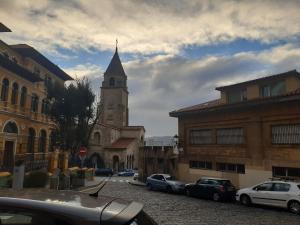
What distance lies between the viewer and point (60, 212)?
2789 mm

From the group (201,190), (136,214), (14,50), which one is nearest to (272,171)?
(201,190)

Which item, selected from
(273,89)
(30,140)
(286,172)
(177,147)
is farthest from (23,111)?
(286,172)

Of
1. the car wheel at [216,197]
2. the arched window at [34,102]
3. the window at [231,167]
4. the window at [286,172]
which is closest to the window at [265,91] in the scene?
the window at [231,167]

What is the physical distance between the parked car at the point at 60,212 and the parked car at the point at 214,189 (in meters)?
18.0

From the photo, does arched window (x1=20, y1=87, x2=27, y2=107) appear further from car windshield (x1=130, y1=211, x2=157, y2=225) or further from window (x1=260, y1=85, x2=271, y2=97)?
car windshield (x1=130, y1=211, x2=157, y2=225)

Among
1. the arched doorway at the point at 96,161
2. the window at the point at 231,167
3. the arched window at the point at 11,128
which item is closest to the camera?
the window at the point at 231,167

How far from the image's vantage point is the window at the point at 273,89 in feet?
78.4

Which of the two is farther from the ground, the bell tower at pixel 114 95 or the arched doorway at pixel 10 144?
the bell tower at pixel 114 95

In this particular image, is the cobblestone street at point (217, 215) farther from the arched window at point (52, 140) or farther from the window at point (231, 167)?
the arched window at point (52, 140)

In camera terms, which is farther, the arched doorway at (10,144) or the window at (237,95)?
the arched doorway at (10,144)

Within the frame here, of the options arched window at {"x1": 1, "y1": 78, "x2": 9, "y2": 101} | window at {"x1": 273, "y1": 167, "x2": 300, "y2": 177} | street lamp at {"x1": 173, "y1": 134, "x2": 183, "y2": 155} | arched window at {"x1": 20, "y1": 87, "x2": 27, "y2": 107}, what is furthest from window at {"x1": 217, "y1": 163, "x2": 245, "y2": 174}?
arched window at {"x1": 20, "y1": 87, "x2": 27, "y2": 107}

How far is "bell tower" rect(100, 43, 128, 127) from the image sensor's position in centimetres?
7206

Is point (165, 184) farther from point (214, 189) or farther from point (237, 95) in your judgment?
point (237, 95)

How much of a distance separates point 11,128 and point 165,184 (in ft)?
58.2
